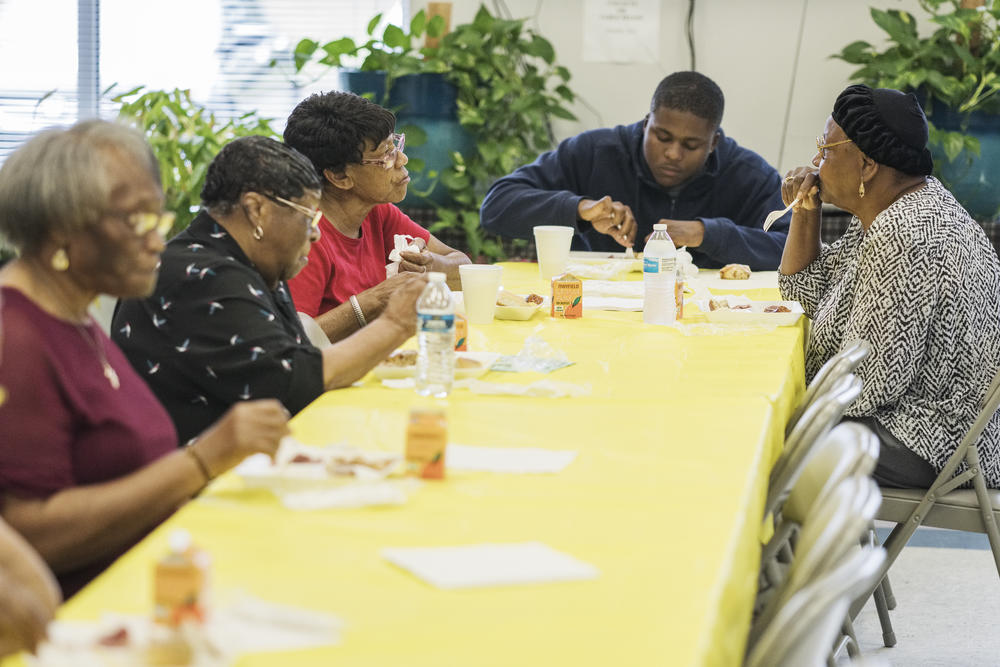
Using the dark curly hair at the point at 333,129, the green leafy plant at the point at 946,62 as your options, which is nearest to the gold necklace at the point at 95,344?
the dark curly hair at the point at 333,129

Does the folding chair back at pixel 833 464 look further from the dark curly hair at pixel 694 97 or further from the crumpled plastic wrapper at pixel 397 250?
the dark curly hair at pixel 694 97

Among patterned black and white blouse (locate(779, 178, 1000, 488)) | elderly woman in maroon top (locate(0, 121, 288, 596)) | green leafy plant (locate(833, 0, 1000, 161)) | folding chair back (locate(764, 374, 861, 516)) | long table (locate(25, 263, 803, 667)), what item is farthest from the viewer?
green leafy plant (locate(833, 0, 1000, 161))

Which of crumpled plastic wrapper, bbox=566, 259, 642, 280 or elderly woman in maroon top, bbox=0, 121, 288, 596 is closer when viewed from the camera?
elderly woman in maroon top, bbox=0, 121, 288, 596

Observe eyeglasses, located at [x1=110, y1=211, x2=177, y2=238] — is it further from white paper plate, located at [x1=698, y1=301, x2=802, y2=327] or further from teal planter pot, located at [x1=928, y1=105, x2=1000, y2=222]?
teal planter pot, located at [x1=928, y1=105, x2=1000, y2=222]

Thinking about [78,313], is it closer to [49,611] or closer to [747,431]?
[49,611]

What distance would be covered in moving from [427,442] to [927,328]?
150cm

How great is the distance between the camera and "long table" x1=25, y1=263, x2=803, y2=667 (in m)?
1.12

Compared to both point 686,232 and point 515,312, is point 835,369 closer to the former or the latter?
point 515,312

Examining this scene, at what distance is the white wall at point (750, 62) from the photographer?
17.1ft

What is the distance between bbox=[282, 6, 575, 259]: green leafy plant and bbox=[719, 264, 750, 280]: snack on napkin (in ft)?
4.98

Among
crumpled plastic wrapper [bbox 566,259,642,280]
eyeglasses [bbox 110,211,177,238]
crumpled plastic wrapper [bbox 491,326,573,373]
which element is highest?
eyeglasses [bbox 110,211,177,238]

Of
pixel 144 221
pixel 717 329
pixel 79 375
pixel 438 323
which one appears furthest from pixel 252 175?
pixel 717 329

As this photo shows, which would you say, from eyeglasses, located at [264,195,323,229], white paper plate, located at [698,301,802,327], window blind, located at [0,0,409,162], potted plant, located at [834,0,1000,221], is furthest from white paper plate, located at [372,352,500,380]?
window blind, located at [0,0,409,162]

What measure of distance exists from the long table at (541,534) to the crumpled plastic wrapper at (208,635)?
0.02 m
